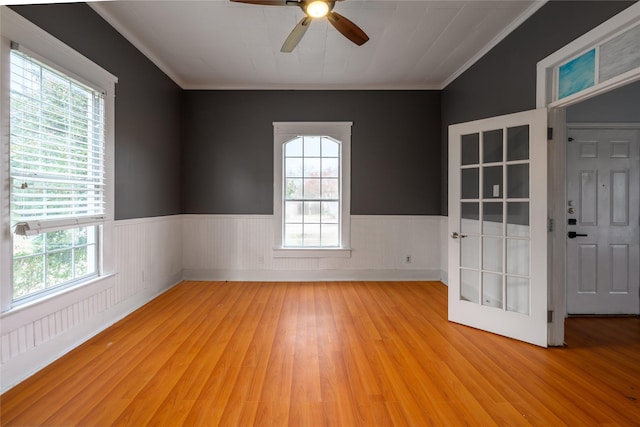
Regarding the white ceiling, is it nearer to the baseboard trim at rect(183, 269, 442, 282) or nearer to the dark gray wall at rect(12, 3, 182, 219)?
the dark gray wall at rect(12, 3, 182, 219)

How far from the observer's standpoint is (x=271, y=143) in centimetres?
481

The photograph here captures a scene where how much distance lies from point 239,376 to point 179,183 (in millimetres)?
3385

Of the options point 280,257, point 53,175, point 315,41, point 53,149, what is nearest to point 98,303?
point 53,175

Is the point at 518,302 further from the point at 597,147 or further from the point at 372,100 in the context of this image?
the point at 372,100

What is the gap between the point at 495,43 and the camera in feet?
11.1

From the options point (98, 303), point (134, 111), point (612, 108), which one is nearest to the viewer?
point (98, 303)

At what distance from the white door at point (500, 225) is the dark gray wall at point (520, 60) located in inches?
15.4

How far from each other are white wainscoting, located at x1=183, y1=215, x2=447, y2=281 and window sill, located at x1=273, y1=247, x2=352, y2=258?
0.21 feet

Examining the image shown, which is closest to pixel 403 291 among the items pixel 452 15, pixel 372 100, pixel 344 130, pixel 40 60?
pixel 344 130

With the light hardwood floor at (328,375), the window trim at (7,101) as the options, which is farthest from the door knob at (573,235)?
the window trim at (7,101)

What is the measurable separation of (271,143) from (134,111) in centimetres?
187

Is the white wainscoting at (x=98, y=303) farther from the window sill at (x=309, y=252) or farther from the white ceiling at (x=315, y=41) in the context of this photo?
the white ceiling at (x=315, y=41)

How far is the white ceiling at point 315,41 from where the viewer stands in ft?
9.46

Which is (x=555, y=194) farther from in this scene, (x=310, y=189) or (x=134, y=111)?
(x=134, y=111)
